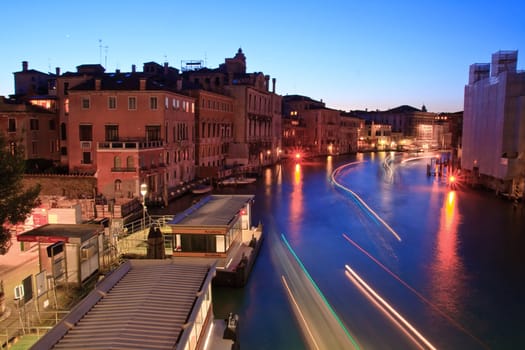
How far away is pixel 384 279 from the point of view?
15.2 metres

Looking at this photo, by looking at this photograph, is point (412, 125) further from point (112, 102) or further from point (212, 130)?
point (112, 102)

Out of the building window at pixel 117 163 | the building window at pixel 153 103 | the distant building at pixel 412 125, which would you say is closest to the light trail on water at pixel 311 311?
the building window at pixel 117 163

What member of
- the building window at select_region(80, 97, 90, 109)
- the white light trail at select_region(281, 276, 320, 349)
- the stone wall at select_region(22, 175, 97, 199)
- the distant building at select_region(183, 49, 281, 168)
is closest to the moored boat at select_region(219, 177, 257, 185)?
the distant building at select_region(183, 49, 281, 168)

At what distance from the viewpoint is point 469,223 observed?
24.5m

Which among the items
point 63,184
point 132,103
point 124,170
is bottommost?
point 63,184

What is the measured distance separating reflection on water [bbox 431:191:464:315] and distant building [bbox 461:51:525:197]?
389 inches

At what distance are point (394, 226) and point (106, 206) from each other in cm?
1509

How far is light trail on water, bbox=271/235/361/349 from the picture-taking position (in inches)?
427

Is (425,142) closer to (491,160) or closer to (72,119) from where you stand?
(491,160)

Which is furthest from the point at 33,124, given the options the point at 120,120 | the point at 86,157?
the point at 120,120

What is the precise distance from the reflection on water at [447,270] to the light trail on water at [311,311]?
11.1 ft

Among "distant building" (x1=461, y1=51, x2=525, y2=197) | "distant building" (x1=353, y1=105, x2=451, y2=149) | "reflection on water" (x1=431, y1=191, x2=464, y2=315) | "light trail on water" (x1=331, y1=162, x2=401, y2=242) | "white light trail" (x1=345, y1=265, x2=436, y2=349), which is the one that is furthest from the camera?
"distant building" (x1=353, y1=105, x2=451, y2=149)

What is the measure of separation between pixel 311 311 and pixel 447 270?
21.0 feet

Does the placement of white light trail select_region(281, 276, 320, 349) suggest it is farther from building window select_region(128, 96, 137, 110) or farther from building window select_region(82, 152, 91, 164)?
building window select_region(82, 152, 91, 164)
